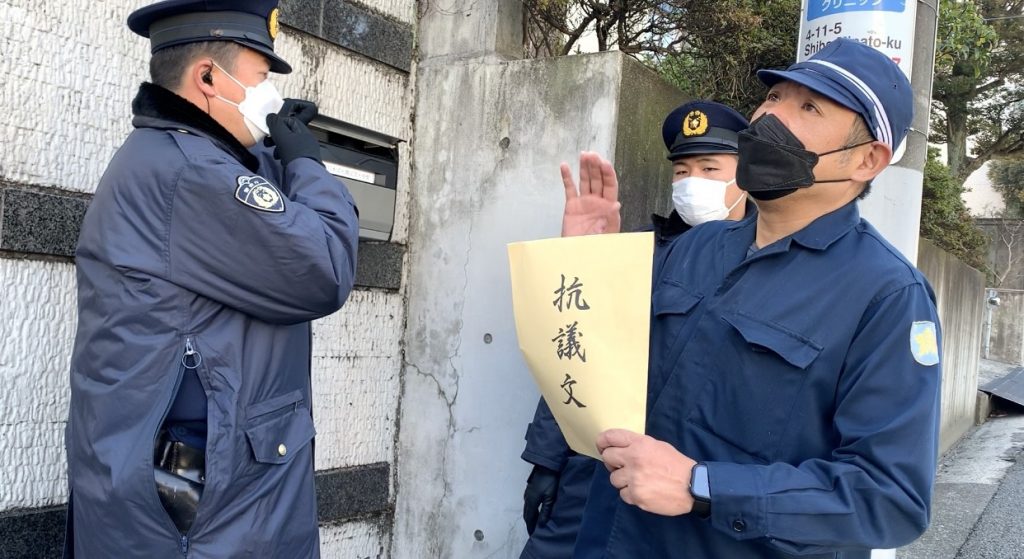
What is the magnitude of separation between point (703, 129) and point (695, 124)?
0.12 feet

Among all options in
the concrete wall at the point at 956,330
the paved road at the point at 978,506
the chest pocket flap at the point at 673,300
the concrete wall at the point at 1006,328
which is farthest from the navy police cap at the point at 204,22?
the concrete wall at the point at 1006,328

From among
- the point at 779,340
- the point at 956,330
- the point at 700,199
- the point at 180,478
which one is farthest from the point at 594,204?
the point at 956,330

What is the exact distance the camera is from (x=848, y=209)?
1.78 meters

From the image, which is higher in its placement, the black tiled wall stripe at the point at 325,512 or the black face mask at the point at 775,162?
the black face mask at the point at 775,162

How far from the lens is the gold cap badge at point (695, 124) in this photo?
9.59ft

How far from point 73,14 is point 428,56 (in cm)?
143

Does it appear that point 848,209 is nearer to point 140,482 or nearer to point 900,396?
point 900,396

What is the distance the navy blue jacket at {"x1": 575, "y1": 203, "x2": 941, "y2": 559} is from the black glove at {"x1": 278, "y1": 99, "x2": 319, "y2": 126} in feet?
3.43

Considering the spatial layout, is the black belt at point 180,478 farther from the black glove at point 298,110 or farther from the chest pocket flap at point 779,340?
the chest pocket flap at point 779,340

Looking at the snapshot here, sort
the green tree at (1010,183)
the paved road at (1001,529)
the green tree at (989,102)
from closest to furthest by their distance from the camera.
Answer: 1. the paved road at (1001,529)
2. the green tree at (989,102)
3. the green tree at (1010,183)

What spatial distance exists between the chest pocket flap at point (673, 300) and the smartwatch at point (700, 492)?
435 mm

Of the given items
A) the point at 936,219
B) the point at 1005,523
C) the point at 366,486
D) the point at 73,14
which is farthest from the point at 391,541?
the point at 936,219

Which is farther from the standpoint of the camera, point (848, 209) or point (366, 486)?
point (366, 486)

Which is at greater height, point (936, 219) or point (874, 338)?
point (936, 219)
